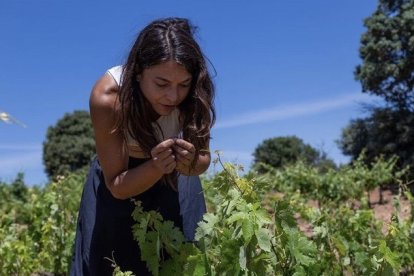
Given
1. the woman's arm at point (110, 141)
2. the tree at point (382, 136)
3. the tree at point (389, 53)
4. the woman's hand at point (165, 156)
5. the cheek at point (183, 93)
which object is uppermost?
the tree at point (389, 53)

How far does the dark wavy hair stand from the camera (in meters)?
2.02

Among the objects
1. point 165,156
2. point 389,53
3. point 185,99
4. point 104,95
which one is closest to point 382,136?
point 389,53

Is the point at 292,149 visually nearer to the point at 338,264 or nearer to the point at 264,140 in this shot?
the point at 264,140

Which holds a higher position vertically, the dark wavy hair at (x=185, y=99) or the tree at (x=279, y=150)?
the tree at (x=279, y=150)

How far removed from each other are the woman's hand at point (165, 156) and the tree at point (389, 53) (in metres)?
18.5

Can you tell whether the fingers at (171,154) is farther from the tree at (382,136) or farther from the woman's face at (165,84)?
the tree at (382,136)

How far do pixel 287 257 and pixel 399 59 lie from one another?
18.7m

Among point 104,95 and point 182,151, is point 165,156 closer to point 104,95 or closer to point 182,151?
point 182,151

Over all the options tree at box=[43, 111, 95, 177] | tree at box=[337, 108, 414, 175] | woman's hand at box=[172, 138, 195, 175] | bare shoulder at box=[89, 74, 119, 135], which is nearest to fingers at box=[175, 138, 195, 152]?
woman's hand at box=[172, 138, 195, 175]

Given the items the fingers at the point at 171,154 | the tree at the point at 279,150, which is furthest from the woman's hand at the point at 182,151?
the tree at the point at 279,150

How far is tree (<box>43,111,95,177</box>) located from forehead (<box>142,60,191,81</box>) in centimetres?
2601

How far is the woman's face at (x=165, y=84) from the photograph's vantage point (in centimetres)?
197

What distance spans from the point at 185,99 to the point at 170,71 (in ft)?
0.65

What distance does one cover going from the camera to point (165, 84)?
6.53 feet
